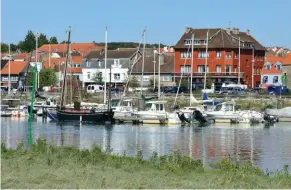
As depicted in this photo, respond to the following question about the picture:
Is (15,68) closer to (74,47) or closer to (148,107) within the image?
(74,47)

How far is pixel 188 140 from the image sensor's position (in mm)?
48844

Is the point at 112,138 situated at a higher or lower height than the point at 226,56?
lower

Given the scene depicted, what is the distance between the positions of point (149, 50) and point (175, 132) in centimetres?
7916

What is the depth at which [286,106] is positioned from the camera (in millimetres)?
85562

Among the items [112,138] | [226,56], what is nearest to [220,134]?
[112,138]

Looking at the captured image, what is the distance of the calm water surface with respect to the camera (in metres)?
36.8

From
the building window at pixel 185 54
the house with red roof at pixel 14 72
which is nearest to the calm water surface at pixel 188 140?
the building window at pixel 185 54

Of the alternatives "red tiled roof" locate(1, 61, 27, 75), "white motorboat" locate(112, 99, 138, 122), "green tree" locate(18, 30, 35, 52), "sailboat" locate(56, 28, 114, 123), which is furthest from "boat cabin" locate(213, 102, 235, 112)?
"green tree" locate(18, 30, 35, 52)

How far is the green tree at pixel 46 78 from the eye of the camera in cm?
11925

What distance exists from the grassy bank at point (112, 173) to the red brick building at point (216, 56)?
9399 cm

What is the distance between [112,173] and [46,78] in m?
103

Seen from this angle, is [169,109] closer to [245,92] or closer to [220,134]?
[245,92]

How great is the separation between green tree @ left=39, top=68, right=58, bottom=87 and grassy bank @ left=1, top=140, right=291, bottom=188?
96.8 metres

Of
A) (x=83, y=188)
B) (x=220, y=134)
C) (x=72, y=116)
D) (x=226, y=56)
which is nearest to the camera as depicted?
(x=83, y=188)
